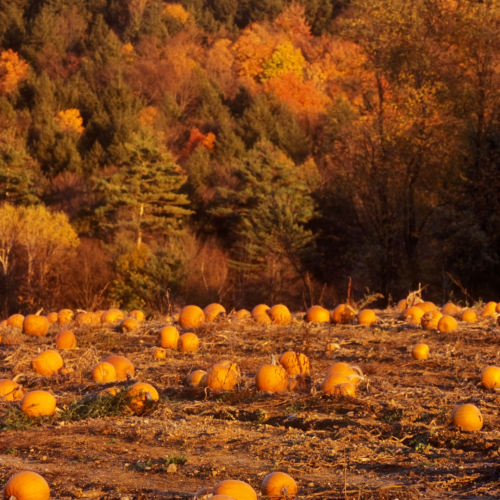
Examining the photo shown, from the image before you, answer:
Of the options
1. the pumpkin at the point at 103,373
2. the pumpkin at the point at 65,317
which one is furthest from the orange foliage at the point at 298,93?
the pumpkin at the point at 103,373

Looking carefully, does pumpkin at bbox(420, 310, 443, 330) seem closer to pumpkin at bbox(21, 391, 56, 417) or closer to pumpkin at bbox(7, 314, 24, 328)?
pumpkin at bbox(21, 391, 56, 417)

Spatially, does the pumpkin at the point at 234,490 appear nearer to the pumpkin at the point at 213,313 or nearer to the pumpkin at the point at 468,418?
the pumpkin at the point at 468,418

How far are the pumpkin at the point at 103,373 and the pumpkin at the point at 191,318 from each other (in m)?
2.22

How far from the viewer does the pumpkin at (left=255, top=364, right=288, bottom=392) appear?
482 centimetres

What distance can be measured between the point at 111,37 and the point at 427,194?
157ft

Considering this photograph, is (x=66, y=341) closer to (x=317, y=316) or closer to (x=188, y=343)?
(x=188, y=343)

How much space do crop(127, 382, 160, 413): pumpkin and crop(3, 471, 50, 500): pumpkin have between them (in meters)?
1.58

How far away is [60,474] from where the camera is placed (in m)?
3.30

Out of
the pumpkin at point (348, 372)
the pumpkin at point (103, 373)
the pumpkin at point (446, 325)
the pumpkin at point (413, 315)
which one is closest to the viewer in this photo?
the pumpkin at point (348, 372)

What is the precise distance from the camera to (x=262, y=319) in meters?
7.82

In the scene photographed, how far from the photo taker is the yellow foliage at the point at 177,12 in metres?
74.0

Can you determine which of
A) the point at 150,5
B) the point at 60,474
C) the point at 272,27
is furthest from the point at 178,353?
the point at 150,5

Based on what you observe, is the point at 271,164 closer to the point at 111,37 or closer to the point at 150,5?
the point at 111,37

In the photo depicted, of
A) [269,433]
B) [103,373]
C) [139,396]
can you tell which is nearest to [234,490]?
[269,433]
